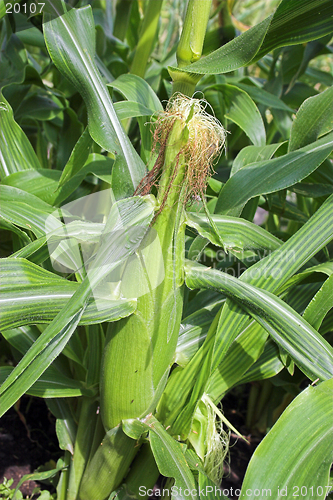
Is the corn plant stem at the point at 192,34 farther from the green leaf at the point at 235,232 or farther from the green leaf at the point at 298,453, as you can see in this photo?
the green leaf at the point at 298,453

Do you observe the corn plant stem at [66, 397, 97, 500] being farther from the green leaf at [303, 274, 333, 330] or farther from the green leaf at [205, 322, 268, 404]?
the green leaf at [303, 274, 333, 330]

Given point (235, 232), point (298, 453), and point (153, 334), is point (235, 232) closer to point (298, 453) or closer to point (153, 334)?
point (153, 334)

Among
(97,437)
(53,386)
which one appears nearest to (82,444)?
(97,437)

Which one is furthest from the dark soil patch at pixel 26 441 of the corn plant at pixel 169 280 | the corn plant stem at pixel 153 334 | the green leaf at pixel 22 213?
the green leaf at pixel 22 213

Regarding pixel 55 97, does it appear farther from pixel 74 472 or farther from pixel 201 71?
pixel 74 472

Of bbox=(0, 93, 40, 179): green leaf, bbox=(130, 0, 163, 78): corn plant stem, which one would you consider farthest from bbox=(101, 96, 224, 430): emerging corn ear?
bbox=(130, 0, 163, 78): corn plant stem

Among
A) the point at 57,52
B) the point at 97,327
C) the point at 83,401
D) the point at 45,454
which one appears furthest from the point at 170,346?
the point at 45,454
